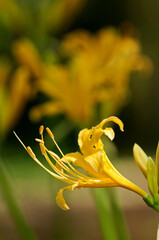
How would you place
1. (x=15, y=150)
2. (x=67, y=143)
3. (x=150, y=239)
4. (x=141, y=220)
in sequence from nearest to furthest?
(x=150, y=239)
(x=141, y=220)
(x=67, y=143)
(x=15, y=150)

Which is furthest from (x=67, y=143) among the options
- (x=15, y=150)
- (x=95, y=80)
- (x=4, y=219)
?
(x=95, y=80)

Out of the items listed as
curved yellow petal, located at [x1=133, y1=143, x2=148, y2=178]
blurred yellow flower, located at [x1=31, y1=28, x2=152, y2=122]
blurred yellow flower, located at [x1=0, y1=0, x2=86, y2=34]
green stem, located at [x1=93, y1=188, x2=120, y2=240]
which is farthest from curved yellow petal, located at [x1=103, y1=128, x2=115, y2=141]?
blurred yellow flower, located at [x1=0, y1=0, x2=86, y2=34]

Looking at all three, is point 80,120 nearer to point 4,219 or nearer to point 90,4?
point 4,219

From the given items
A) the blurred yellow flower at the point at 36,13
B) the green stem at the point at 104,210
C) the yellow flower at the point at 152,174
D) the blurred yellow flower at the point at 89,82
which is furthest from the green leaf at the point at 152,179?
the blurred yellow flower at the point at 36,13

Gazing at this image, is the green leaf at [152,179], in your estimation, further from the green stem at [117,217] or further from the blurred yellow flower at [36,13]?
the blurred yellow flower at [36,13]

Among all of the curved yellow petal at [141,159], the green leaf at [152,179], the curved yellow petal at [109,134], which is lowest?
the green leaf at [152,179]

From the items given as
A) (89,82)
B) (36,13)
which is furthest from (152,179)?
(36,13)
